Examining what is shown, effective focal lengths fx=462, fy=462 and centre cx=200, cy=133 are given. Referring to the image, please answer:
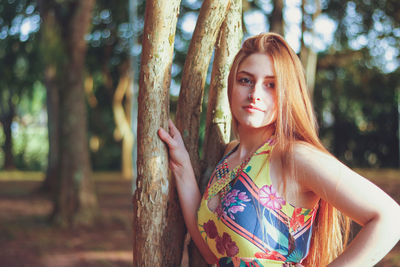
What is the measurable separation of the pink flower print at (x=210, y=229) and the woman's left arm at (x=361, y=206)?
46cm

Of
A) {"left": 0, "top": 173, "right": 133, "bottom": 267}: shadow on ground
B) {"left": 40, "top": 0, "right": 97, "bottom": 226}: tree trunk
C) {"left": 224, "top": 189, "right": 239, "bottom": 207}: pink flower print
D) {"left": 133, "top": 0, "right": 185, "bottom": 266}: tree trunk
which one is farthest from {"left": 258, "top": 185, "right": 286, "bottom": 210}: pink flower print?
{"left": 40, "top": 0, "right": 97, "bottom": 226}: tree trunk

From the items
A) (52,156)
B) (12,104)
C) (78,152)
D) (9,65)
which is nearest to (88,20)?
(78,152)

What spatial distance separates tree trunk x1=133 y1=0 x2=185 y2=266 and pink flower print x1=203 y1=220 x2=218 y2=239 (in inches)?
8.4

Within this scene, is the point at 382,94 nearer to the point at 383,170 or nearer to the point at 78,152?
the point at 383,170

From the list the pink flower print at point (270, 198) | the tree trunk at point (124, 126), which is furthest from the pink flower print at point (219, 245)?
the tree trunk at point (124, 126)

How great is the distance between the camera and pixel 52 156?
12047mm

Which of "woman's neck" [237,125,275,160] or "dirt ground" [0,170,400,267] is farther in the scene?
"dirt ground" [0,170,400,267]

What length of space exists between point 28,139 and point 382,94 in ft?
62.4

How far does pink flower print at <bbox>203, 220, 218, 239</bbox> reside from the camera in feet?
6.21

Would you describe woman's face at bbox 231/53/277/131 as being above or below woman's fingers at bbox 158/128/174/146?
above

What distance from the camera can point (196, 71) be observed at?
7.13 ft

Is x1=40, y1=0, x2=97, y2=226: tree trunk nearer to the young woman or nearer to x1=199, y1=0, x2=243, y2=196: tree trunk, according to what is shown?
x1=199, y1=0, x2=243, y2=196: tree trunk

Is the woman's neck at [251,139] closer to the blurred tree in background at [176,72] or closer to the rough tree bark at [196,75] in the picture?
the rough tree bark at [196,75]

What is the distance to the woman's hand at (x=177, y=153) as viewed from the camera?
209cm
